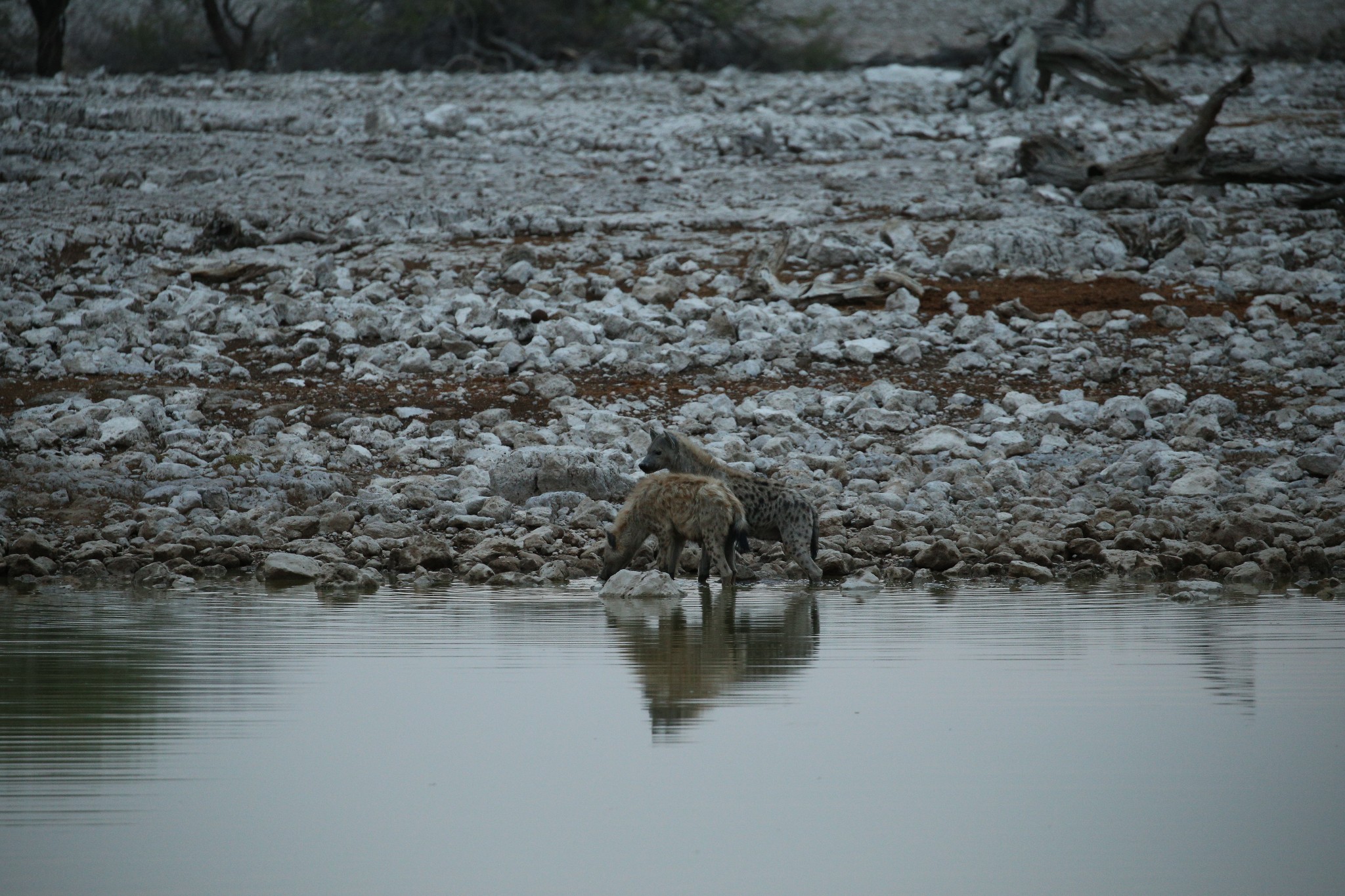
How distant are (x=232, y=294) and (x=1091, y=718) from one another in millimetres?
11663

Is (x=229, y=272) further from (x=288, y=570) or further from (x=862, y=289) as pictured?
(x=288, y=570)

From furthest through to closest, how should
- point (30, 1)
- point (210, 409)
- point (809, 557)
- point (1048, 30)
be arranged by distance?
1. point (30, 1)
2. point (1048, 30)
3. point (210, 409)
4. point (809, 557)

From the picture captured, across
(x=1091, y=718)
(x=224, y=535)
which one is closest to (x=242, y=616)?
(x=224, y=535)

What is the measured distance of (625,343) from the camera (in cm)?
1330

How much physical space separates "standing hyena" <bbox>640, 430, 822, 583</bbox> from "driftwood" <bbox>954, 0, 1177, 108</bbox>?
15554 millimetres

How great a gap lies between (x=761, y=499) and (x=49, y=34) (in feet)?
73.6

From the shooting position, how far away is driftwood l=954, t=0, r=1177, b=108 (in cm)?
2305

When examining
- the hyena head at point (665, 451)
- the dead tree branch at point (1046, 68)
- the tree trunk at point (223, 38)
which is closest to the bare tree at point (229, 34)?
the tree trunk at point (223, 38)

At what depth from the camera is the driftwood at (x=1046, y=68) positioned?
75.6 ft

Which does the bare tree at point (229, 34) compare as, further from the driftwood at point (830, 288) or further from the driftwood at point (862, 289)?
the driftwood at point (862, 289)

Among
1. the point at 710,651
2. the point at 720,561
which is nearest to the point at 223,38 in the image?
the point at 720,561

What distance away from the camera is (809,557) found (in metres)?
8.64

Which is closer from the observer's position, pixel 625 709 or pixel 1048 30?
pixel 625 709

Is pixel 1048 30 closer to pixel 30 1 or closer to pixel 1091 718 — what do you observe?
pixel 30 1
